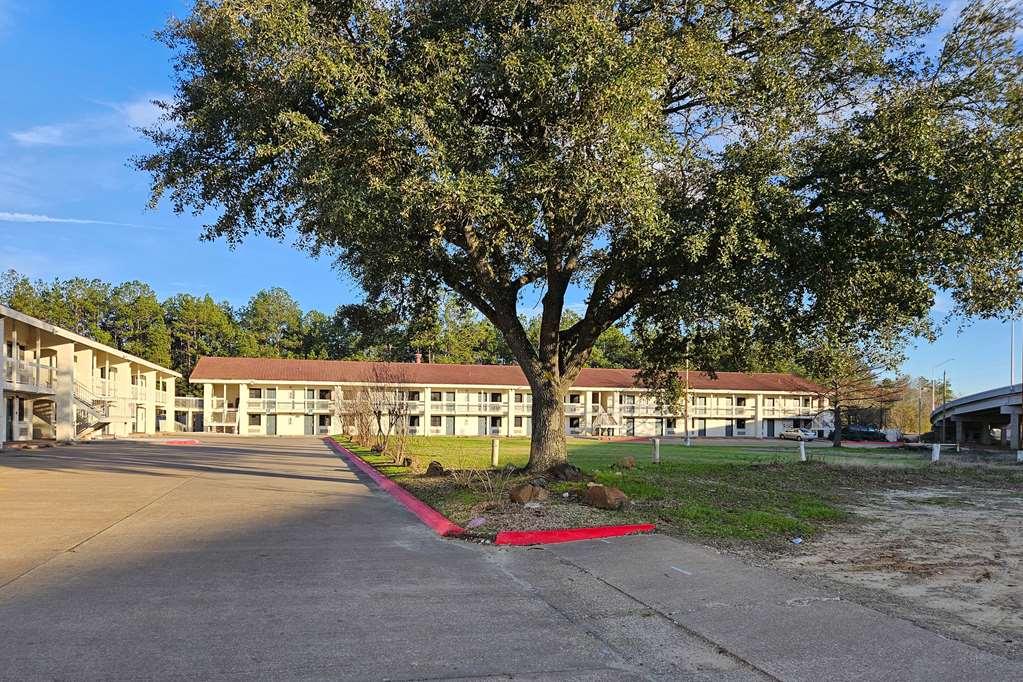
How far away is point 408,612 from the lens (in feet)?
22.5

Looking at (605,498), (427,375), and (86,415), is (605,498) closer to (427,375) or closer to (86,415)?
(86,415)

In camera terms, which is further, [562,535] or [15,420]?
[15,420]

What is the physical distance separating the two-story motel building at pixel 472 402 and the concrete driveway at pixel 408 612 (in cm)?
4607

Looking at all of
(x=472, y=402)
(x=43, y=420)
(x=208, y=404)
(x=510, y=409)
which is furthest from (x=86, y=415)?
(x=510, y=409)

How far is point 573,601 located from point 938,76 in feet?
37.5

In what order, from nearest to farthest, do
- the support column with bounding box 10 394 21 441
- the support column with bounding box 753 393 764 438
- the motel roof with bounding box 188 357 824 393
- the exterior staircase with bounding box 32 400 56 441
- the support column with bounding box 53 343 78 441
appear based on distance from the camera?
the support column with bounding box 10 394 21 441 → the support column with bounding box 53 343 78 441 → the exterior staircase with bounding box 32 400 56 441 → the motel roof with bounding box 188 357 824 393 → the support column with bounding box 753 393 764 438

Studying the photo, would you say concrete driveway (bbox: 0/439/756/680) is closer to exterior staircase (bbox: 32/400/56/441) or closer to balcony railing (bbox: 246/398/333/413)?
exterior staircase (bbox: 32/400/56/441)

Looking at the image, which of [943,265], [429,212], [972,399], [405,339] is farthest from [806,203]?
[972,399]

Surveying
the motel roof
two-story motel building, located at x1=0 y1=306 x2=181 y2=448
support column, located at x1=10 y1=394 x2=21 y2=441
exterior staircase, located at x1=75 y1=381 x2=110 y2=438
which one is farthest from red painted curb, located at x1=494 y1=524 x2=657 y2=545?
the motel roof

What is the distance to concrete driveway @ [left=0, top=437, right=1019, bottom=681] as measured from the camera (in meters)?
5.41

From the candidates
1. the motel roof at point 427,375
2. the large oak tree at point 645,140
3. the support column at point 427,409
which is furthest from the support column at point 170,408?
the large oak tree at point 645,140

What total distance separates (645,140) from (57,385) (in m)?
37.0

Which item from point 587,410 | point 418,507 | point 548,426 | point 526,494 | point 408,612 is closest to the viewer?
point 408,612

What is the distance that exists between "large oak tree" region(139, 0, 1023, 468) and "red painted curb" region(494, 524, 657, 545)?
4043 millimetres
